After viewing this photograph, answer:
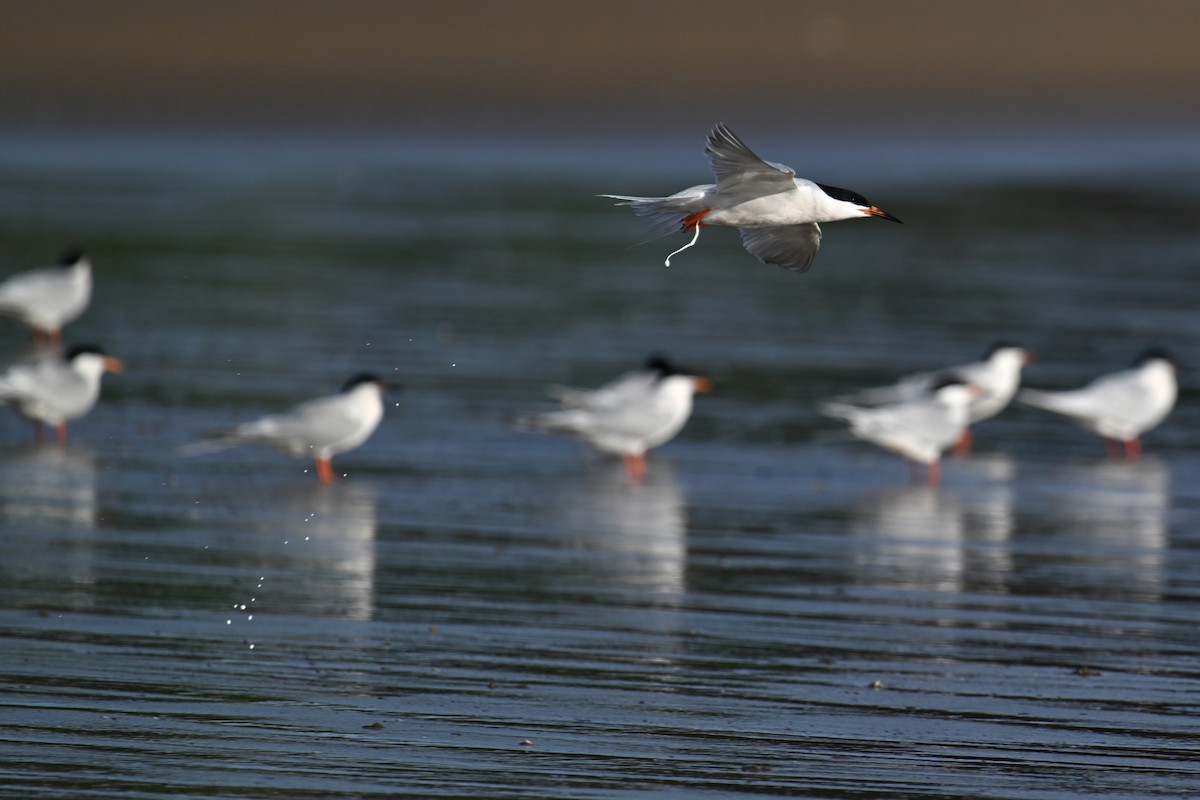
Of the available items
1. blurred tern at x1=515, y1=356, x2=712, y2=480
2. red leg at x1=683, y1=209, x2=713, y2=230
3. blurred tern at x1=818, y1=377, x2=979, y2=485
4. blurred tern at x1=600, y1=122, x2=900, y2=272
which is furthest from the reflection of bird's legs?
red leg at x1=683, y1=209, x2=713, y2=230

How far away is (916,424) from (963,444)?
1.28 m

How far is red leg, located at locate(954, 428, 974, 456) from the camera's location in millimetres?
13312

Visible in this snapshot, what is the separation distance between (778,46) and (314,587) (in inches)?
1383

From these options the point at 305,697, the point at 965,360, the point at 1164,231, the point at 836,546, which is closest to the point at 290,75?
the point at 1164,231

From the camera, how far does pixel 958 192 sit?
94.1 feet

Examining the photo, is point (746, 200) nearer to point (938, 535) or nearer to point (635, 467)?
point (938, 535)

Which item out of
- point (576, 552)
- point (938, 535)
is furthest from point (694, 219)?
point (938, 535)

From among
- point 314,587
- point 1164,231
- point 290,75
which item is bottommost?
point 314,587

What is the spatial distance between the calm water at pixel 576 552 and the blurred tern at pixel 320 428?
0.65 feet

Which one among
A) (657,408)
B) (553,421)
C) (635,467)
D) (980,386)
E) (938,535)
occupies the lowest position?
(938,535)

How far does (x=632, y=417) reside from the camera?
12.3 m

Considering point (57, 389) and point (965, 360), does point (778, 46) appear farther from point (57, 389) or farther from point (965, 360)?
point (57, 389)

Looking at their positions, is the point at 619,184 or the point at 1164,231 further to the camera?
the point at 619,184

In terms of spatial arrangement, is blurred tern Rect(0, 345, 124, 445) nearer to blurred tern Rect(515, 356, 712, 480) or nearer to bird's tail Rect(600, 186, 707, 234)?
blurred tern Rect(515, 356, 712, 480)
